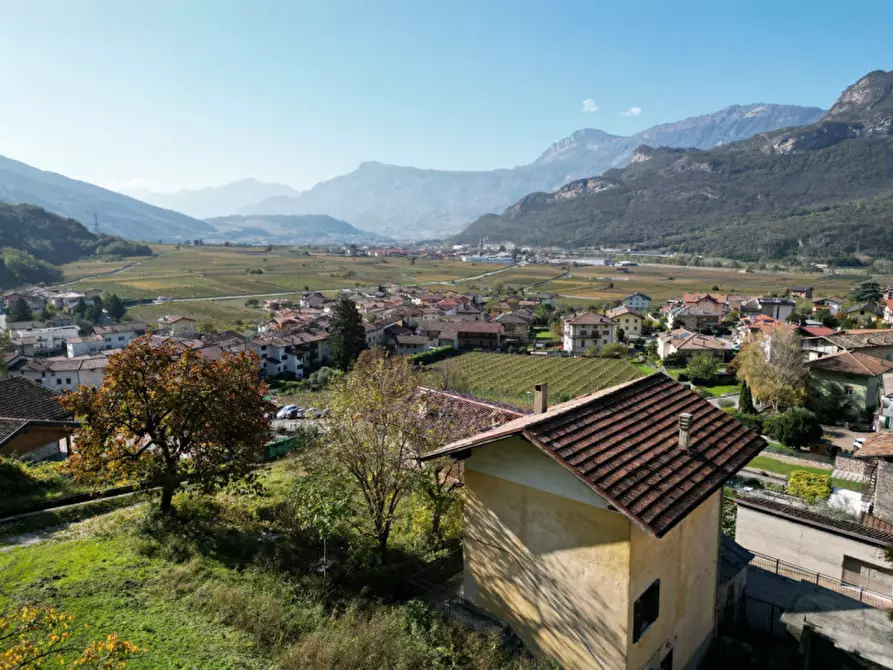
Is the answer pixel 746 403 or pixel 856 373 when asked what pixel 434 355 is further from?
pixel 856 373

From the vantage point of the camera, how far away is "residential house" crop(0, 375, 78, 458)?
1841cm

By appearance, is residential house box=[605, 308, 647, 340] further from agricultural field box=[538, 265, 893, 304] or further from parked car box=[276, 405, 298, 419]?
parked car box=[276, 405, 298, 419]

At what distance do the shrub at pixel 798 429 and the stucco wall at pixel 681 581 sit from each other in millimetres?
24341

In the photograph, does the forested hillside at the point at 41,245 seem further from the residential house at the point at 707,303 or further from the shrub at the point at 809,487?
the shrub at the point at 809,487

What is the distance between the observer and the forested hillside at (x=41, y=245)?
11431 centimetres

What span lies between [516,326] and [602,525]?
6421 centimetres

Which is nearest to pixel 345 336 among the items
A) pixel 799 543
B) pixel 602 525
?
pixel 799 543

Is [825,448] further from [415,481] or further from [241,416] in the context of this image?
[241,416]

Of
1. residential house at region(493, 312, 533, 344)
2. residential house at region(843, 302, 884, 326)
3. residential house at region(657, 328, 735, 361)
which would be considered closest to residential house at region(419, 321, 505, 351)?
residential house at region(493, 312, 533, 344)

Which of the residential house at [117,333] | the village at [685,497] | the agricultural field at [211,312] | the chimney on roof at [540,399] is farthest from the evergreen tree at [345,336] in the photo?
the chimney on roof at [540,399]

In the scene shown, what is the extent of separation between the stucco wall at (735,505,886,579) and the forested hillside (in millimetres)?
133504

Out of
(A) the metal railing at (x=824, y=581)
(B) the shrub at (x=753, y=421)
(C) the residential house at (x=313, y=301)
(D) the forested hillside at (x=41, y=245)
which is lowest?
(B) the shrub at (x=753, y=421)

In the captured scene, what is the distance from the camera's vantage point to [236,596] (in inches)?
341

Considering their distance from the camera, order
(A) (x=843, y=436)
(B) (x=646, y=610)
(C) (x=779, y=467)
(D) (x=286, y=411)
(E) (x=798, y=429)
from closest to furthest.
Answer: (B) (x=646, y=610)
(C) (x=779, y=467)
(E) (x=798, y=429)
(A) (x=843, y=436)
(D) (x=286, y=411)
